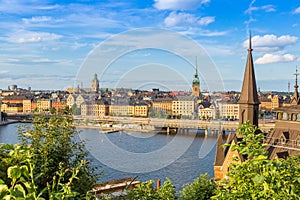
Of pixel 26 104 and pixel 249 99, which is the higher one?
pixel 249 99

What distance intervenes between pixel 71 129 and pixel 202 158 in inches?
727

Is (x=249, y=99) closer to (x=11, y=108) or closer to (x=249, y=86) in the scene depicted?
(x=249, y=86)

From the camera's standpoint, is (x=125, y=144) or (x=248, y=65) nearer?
(x=248, y=65)

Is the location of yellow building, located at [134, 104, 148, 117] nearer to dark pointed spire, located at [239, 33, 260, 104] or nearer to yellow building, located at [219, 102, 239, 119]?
yellow building, located at [219, 102, 239, 119]

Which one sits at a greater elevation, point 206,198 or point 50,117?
point 50,117

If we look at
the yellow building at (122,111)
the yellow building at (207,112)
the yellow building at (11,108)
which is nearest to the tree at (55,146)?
the yellow building at (122,111)

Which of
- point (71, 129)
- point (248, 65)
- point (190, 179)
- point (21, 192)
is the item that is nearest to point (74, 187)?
point (71, 129)

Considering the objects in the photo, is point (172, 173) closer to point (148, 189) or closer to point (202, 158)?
point (202, 158)

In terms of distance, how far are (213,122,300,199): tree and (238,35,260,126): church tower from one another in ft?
36.0

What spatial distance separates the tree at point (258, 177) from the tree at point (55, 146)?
1887 mm

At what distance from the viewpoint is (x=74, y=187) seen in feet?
11.9

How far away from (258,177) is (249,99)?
1182 centimetres

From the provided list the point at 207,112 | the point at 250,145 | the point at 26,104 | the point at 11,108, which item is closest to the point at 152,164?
the point at 250,145

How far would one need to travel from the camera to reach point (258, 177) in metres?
1.87
